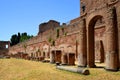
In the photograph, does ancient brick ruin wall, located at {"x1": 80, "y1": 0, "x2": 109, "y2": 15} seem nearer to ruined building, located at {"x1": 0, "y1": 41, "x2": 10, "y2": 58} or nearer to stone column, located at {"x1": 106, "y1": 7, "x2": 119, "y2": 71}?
stone column, located at {"x1": 106, "y1": 7, "x2": 119, "y2": 71}

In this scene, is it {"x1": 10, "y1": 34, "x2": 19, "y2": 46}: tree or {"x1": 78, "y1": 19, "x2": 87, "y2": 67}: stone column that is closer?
{"x1": 78, "y1": 19, "x2": 87, "y2": 67}: stone column

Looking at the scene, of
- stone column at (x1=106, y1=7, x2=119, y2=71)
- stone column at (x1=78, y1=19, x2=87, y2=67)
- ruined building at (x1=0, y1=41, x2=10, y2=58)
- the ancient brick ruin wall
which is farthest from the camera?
ruined building at (x1=0, y1=41, x2=10, y2=58)

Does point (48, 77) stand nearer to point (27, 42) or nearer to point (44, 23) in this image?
point (27, 42)

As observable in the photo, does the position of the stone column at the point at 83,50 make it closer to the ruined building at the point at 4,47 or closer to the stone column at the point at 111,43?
the stone column at the point at 111,43

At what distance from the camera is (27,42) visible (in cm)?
3928

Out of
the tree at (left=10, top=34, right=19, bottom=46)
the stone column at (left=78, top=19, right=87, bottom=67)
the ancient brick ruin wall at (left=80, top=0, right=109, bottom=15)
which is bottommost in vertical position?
the stone column at (left=78, top=19, right=87, bottom=67)

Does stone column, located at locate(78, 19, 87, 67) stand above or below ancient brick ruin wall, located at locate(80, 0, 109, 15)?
below

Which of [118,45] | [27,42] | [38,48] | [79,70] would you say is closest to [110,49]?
[118,45]

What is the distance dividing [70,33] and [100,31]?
15.8ft

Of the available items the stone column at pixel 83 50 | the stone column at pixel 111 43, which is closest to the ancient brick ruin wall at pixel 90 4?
the stone column at pixel 83 50

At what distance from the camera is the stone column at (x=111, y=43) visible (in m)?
10.8

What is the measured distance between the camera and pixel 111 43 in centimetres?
1109

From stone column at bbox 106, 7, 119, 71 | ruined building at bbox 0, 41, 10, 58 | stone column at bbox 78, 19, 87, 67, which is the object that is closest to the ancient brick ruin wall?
stone column at bbox 78, 19, 87, 67

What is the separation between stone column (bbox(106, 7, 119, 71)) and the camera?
426 inches
